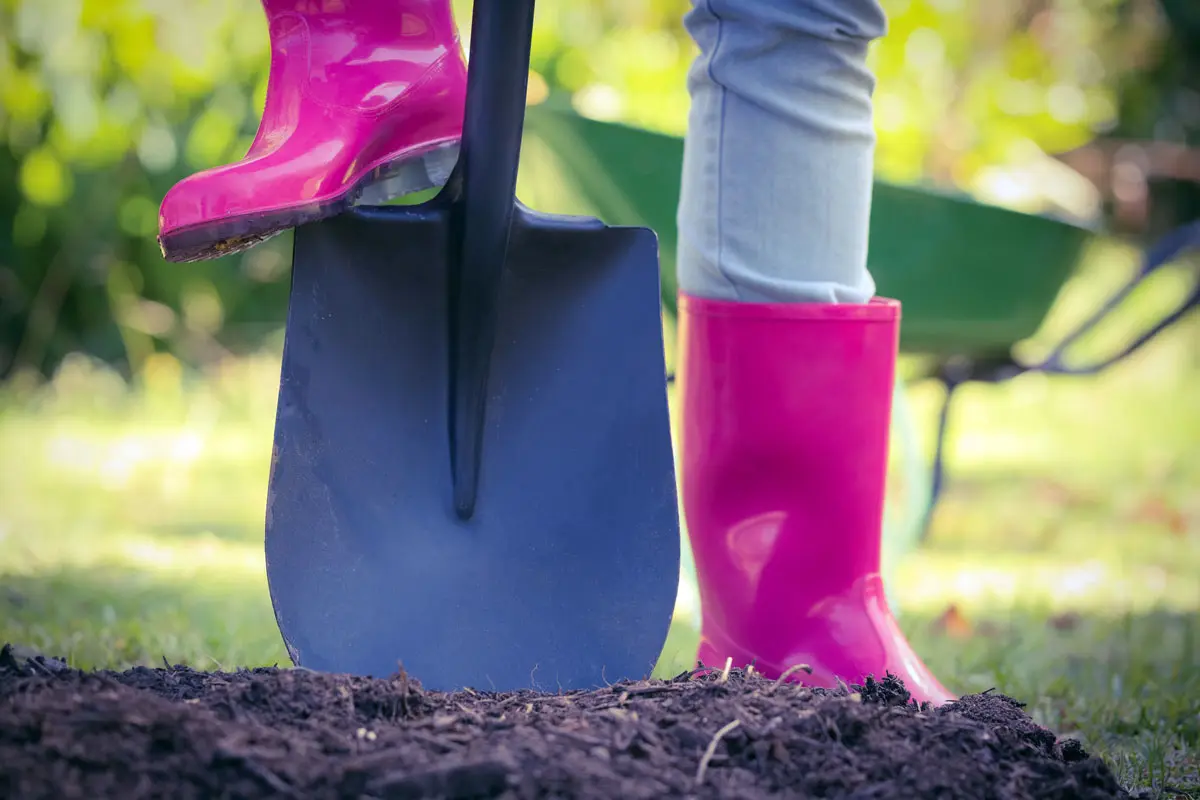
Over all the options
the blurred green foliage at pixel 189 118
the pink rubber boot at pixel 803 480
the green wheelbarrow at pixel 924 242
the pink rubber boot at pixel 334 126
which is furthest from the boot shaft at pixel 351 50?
the blurred green foliage at pixel 189 118

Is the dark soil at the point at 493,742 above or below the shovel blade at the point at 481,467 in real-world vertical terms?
below

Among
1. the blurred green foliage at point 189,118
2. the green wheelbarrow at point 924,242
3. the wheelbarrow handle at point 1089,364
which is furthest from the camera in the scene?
the blurred green foliage at point 189,118

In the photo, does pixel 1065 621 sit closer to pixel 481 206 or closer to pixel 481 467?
pixel 481 467

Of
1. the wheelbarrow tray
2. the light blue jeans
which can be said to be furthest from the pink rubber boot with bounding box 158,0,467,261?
the wheelbarrow tray

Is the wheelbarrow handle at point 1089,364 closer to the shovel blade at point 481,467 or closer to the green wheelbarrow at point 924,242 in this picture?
the green wheelbarrow at point 924,242

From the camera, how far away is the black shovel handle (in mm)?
1011

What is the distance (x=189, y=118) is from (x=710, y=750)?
3644mm

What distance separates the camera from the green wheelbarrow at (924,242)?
2.29 m

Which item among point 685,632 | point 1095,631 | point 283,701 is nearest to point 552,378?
point 283,701

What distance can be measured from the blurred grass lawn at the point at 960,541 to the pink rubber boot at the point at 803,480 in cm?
20

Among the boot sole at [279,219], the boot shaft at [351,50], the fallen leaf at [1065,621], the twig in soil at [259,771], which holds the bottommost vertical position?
the fallen leaf at [1065,621]

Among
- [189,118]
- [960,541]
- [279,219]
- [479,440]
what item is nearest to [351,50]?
[279,219]

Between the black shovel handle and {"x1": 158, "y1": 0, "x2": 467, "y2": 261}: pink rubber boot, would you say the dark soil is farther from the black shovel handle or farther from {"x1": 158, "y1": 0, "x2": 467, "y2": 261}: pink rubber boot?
{"x1": 158, "y1": 0, "x2": 467, "y2": 261}: pink rubber boot

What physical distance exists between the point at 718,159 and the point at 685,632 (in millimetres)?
835
